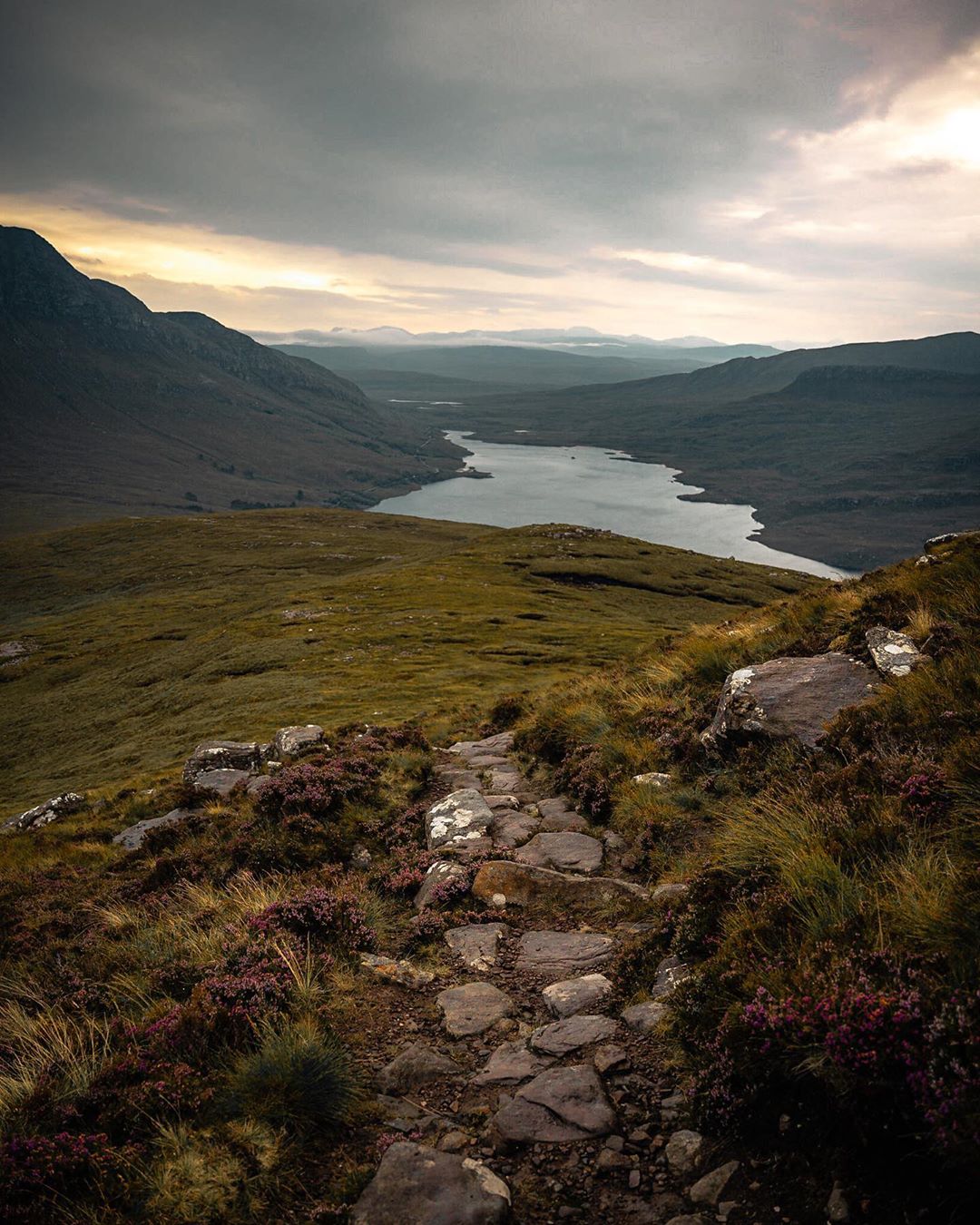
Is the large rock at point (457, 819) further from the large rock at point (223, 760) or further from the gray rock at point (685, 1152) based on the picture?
the large rock at point (223, 760)

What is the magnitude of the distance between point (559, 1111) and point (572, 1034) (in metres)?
0.96

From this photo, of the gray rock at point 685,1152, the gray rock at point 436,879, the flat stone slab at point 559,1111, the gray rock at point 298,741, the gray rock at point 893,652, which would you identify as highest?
the gray rock at point 893,652

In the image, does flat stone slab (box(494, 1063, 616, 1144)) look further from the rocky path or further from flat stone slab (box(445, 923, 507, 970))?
flat stone slab (box(445, 923, 507, 970))

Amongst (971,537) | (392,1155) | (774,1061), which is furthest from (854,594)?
(392,1155)

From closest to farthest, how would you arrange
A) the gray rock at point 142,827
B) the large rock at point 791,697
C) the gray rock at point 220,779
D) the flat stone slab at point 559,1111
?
the flat stone slab at point 559,1111, the large rock at point 791,697, the gray rock at point 142,827, the gray rock at point 220,779

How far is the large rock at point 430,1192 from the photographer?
414 cm

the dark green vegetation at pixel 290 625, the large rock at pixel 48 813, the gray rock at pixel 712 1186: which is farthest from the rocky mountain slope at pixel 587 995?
the dark green vegetation at pixel 290 625

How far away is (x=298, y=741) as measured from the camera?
60.7 ft

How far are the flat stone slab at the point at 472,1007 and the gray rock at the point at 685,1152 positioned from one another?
89.6 inches

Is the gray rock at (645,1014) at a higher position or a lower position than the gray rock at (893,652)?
lower

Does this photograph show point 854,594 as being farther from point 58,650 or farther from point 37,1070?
point 58,650

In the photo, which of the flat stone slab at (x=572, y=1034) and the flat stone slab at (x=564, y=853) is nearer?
the flat stone slab at (x=572, y=1034)

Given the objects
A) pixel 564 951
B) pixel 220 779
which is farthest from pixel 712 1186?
pixel 220 779

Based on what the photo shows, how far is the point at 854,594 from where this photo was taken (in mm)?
12789
